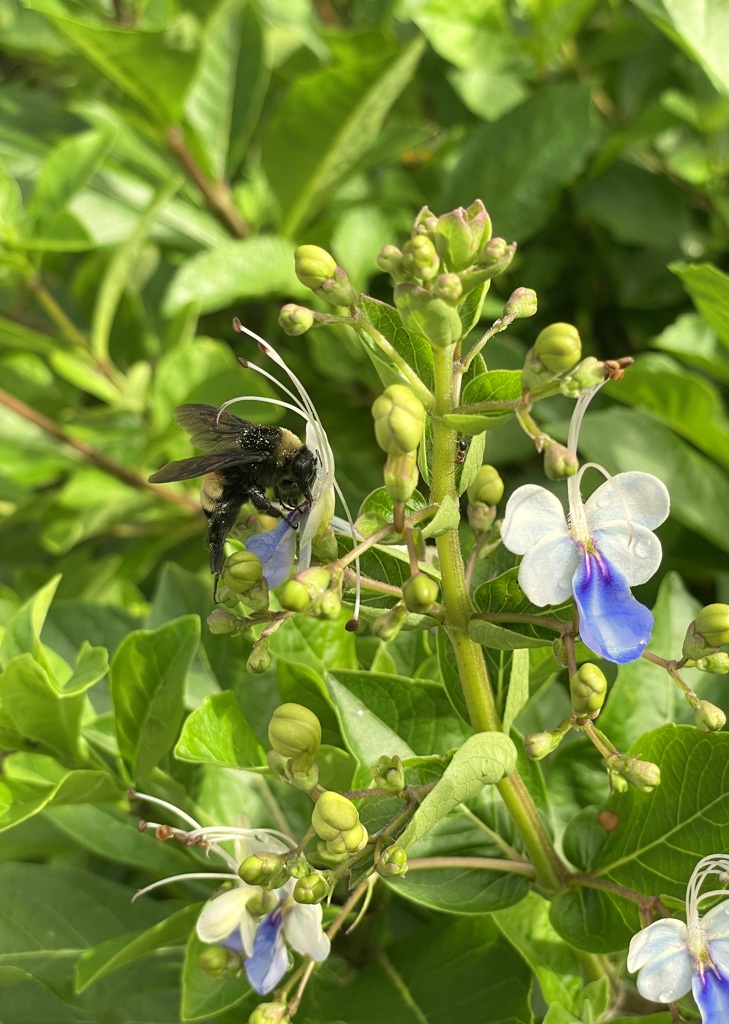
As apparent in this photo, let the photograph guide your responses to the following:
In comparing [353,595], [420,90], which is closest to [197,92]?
[420,90]

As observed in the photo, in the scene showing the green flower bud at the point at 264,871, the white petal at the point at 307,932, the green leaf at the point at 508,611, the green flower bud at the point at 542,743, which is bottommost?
the white petal at the point at 307,932

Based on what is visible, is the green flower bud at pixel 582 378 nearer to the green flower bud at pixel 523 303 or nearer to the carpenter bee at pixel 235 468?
the green flower bud at pixel 523 303

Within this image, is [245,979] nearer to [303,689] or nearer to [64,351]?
[303,689]

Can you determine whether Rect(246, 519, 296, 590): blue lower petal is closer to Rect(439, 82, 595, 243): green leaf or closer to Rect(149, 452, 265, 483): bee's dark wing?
Rect(149, 452, 265, 483): bee's dark wing

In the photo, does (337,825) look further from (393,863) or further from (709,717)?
(709,717)

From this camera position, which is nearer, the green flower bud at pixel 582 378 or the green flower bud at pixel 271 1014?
the green flower bud at pixel 582 378

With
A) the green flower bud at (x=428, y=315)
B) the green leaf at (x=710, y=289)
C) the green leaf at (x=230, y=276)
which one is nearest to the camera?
the green flower bud at (x=428, y=315)

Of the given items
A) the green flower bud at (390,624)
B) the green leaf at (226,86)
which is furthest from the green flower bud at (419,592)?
the green leaf at (226,86)
